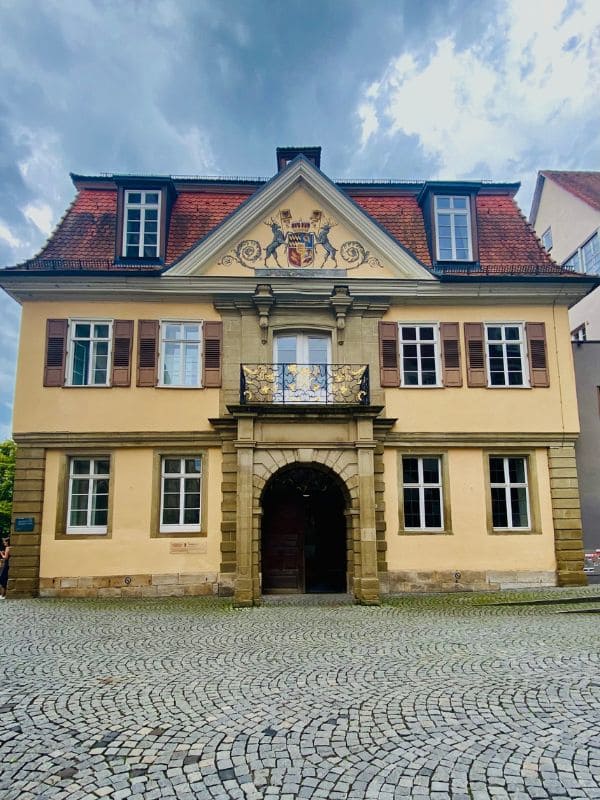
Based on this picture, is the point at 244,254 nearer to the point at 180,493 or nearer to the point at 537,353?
the point at 180,493

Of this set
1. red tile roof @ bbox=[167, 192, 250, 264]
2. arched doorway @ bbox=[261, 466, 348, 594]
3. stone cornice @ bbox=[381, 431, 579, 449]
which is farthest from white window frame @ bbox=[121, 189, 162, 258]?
stone cornice @ bbox=[381, 431, 579, 449]

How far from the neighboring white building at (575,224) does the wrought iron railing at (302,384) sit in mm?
11104

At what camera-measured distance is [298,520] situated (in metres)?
15.5

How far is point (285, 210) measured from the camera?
15.5 metres

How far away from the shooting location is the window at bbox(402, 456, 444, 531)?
14453 mm

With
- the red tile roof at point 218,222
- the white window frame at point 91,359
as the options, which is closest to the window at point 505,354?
the red tile roof at point 218,222

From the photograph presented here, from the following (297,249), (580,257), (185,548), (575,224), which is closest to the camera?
(185,548)

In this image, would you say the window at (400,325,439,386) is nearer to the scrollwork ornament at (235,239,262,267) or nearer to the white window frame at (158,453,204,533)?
the scrollwork ornament at (235,239,262,267)

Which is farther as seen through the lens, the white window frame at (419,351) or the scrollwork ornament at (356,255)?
the scrollwork ornament at (356,255)

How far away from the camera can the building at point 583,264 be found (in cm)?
1566

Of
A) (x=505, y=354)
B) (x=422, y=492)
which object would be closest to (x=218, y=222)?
(x=505, y=354)

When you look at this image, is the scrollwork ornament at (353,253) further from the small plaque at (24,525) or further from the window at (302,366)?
the small plaque at (24,525)

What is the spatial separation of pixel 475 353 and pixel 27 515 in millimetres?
12105

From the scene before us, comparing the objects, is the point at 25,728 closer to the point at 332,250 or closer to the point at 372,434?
the point at 372,434
